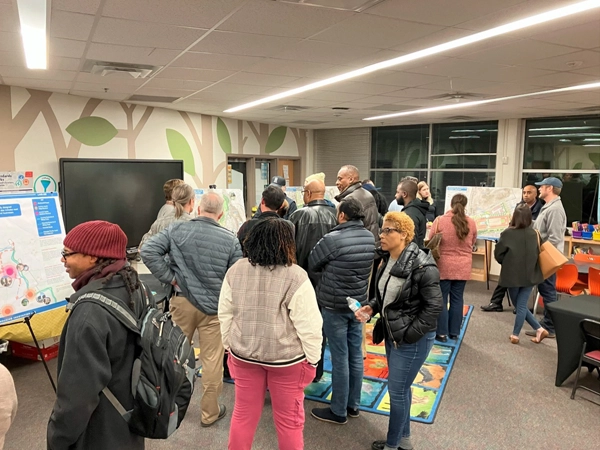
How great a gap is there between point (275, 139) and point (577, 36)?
6444mm

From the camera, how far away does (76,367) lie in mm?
1377

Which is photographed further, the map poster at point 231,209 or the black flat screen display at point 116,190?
the map poster at point 231,209

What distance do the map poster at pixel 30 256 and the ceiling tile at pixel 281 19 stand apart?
1817 mm

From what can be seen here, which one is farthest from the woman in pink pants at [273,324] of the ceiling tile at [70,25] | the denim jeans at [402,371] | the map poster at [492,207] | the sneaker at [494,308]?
the map poster at [492,207]

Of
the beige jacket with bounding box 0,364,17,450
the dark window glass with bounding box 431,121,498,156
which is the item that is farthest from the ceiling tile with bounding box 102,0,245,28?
the dark window glass with bounding box 431,121,498,156

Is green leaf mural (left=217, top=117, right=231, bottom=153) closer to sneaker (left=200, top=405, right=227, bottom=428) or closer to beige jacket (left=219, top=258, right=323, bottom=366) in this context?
sneaker (left=200, top=405, right=227, bottom=428)

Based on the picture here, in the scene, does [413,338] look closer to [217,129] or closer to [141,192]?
[141,192]

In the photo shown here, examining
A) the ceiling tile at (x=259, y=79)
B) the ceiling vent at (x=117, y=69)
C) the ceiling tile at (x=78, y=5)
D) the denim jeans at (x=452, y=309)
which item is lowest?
the denim jeans at (x=452, y=309)

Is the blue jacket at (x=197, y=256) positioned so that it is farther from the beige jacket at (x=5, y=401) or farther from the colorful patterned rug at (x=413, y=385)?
the beige jacket at (x=5, y=401)

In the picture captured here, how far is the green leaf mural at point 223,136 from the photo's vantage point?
→ 7.53 metres

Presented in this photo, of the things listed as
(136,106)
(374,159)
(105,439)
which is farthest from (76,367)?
(374,159)

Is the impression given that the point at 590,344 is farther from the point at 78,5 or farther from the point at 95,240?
the point at 78,5

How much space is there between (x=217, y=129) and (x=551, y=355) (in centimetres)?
591

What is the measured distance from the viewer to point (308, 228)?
311cm
